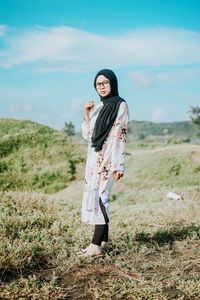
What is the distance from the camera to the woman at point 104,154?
5.92 m

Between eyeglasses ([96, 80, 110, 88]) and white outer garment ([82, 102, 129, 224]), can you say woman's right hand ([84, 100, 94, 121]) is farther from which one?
white outer garment ([82, 102, 129, 224])

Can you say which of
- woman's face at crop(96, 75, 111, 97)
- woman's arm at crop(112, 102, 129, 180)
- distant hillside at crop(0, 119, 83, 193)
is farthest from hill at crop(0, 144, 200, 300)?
distant hillside at crop(0, 119, 83, 193)

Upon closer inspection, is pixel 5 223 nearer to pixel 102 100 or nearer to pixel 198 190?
pixel 102 100

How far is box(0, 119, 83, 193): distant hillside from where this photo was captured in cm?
1994

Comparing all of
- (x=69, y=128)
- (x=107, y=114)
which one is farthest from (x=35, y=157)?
(x=69, y=128)

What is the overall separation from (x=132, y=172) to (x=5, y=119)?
9235 mm

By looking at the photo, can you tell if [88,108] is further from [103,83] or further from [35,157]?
[35,157]

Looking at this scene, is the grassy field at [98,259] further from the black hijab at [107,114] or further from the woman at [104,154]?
the black hijab at [107,114]

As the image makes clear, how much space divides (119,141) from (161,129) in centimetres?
15052

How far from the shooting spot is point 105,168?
19.6ft

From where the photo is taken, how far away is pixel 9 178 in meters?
20.1

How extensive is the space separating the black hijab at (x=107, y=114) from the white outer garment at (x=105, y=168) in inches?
2.6

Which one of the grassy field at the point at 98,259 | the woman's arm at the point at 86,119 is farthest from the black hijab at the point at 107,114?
the grassy field at the point at 98,259

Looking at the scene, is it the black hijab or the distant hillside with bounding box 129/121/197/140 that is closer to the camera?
the black hijab
